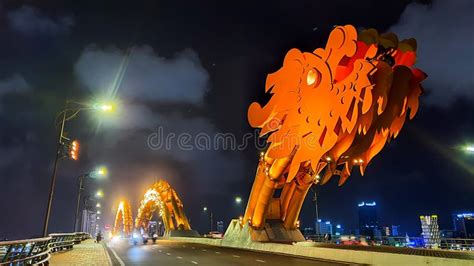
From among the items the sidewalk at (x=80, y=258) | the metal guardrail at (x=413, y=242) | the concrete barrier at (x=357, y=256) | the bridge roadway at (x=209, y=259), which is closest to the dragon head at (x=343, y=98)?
the concrete barrier at (x=357, y=256)

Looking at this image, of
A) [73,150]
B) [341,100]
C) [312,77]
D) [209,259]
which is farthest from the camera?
[312,77]

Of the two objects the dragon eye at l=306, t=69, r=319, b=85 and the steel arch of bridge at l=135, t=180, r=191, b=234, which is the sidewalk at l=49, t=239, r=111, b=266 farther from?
the steel arch of bridge at l=135, t=180, r=191, b=234

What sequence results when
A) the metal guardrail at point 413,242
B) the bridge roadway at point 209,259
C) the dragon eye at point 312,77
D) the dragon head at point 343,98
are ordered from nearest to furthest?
1. the bridge roadway at point 209,259
2. the dragon head at point 343,98
3. the dragon eye at point 312,77
4. the metal guardrail at point 413,242

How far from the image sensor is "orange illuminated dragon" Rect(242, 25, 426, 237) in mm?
22766

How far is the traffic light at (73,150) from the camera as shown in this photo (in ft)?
65.9

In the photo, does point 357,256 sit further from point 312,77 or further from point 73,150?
point 73,150

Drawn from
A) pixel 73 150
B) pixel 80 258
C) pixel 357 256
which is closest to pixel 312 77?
pixel 357 256

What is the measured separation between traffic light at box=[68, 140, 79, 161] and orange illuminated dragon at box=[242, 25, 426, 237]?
600 inches

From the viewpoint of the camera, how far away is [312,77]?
87.5ft

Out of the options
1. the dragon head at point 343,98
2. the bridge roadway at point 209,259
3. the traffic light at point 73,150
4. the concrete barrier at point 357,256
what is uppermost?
the dragon head at point 343,98

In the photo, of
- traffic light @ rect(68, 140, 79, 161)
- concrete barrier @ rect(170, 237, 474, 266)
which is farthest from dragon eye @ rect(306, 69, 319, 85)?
traffic light @ rect(68, 140, 79, 161)

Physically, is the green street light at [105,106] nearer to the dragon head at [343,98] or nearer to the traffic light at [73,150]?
the traffic light at [73,150]

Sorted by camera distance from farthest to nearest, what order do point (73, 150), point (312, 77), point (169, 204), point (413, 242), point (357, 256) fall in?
point (169, 204)
point (413, 242)
point (312, 77)
point (357, 256)
point (73, 150)

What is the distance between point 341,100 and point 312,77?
3585 millimetres
